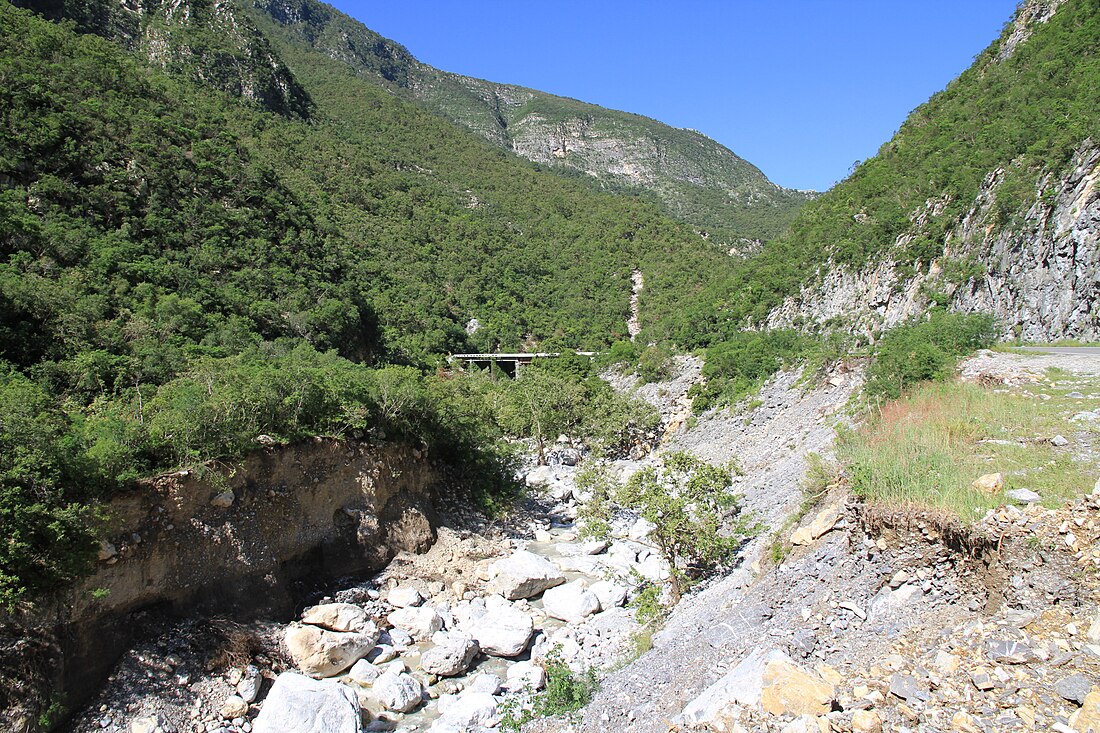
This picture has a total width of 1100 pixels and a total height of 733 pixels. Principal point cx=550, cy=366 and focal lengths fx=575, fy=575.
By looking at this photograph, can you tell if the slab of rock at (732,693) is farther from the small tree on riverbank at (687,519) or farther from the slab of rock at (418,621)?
the slab of rock at (418,621)

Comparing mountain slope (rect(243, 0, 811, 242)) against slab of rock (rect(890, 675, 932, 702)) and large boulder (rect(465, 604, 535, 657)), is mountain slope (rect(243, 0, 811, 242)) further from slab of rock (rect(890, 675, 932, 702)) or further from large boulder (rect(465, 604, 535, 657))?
slab of rock (rect(890, 675, 932, 702))

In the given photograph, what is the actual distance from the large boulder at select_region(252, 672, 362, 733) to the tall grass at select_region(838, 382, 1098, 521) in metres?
10.2

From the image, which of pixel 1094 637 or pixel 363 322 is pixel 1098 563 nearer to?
pixel 1094 637

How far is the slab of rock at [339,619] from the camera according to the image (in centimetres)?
1452

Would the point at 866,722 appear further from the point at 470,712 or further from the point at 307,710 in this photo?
the point at 307,710

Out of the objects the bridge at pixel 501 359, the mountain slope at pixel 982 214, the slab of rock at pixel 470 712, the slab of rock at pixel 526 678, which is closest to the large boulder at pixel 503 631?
the slab of rock at pixel 526 678

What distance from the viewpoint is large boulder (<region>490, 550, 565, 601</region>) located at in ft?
55.8

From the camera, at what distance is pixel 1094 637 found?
5805 millimetres

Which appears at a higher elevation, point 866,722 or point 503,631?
point 866,722

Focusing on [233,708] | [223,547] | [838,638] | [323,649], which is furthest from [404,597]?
[838,638]

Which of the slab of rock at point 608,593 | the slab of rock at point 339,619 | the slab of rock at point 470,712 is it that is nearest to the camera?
the slab of rock at point 470,712

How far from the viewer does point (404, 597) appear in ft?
54.2

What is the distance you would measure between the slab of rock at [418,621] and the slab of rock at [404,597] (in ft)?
1.80

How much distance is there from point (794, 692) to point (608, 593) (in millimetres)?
9973
